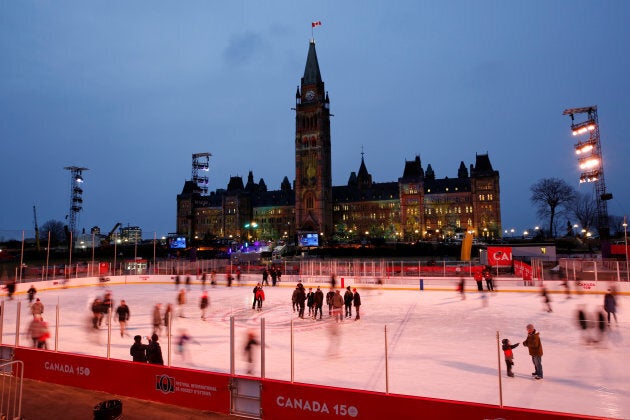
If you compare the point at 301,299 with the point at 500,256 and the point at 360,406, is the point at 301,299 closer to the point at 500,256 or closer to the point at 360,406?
the point at 360,406

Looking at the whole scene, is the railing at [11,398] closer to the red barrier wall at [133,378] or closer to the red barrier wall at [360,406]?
the red barrier wall at [133,378]

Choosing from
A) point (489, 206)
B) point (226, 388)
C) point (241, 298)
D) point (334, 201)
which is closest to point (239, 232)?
point (334, 201)

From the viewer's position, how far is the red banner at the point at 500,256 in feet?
119

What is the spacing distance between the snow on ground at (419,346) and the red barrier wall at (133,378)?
6.34ft

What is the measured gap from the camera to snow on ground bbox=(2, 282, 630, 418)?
1053 cm

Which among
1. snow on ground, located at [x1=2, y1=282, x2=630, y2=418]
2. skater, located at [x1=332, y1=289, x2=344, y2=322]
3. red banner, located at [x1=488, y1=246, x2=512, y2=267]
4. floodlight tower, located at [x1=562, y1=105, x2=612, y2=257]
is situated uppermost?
floodlight tower, located at [x1=562, y1=105, x2=612, y2=257]

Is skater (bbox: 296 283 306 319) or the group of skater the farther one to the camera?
skater (bbox: 296 283 306 319)

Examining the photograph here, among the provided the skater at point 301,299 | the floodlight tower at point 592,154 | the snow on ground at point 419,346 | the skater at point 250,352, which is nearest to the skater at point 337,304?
the snow on ground at point 419,346

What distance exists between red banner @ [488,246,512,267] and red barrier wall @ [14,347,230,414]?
3127 cm

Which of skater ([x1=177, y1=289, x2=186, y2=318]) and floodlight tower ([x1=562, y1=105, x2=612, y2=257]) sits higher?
floodlight tower ([x1=562, y1=105, x2=612, y2=257])

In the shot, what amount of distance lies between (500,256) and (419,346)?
81.0ft

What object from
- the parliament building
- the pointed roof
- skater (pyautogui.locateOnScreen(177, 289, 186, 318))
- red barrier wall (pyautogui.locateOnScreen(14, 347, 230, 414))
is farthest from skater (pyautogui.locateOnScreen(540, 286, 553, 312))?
the pointed roof

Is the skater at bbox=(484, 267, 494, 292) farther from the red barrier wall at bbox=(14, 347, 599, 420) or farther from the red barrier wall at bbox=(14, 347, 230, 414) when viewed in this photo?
the red barrier wall at bbox=(14, 347, 230, 414)

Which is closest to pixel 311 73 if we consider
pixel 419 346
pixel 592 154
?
pixel 592 154
